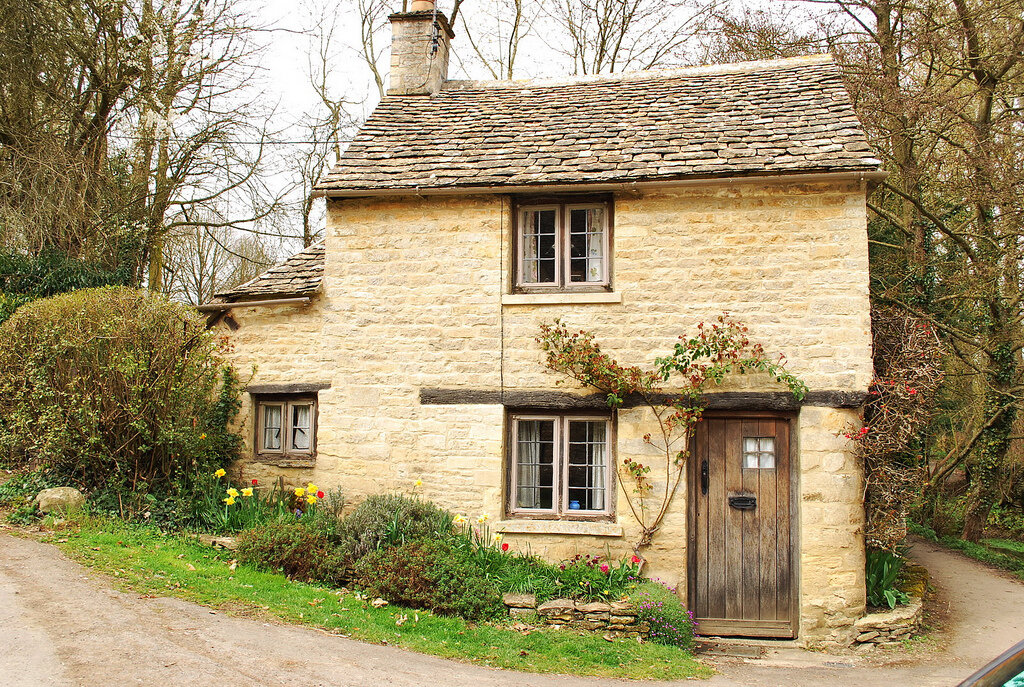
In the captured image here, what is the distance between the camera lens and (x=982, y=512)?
1434 cm

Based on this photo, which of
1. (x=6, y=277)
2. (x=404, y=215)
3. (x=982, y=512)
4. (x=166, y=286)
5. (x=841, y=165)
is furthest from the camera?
(x=166, y=286)

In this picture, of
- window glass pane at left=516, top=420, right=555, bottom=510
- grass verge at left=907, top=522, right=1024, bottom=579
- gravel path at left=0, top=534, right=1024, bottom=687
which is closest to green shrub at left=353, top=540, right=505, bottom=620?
gravel path at left=0, top=534, right=1024, bottom=687

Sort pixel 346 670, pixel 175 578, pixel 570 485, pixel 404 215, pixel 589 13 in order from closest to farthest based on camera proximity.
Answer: pixel 346 670, pixel 175 578, pixel 570 485, pixel 404 215, pixel 589 13

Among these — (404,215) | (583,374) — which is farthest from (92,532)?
(583,374)

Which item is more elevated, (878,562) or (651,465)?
(651,465)

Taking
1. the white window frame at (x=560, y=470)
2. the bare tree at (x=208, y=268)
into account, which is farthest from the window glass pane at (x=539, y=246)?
the bare tree at (x=208, y=268)

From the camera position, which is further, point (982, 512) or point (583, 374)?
point (982, 512)

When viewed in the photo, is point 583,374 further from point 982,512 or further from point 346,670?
point 982,512

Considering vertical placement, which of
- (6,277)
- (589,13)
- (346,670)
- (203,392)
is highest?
(589,13)

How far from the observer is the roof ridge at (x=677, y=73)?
1134 cm

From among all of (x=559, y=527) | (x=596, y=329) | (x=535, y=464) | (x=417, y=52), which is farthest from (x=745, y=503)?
(x=417, y=52)

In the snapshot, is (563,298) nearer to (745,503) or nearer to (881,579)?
(745,503)

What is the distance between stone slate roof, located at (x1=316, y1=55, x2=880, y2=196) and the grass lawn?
479cm

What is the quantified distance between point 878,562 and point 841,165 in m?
4.67
